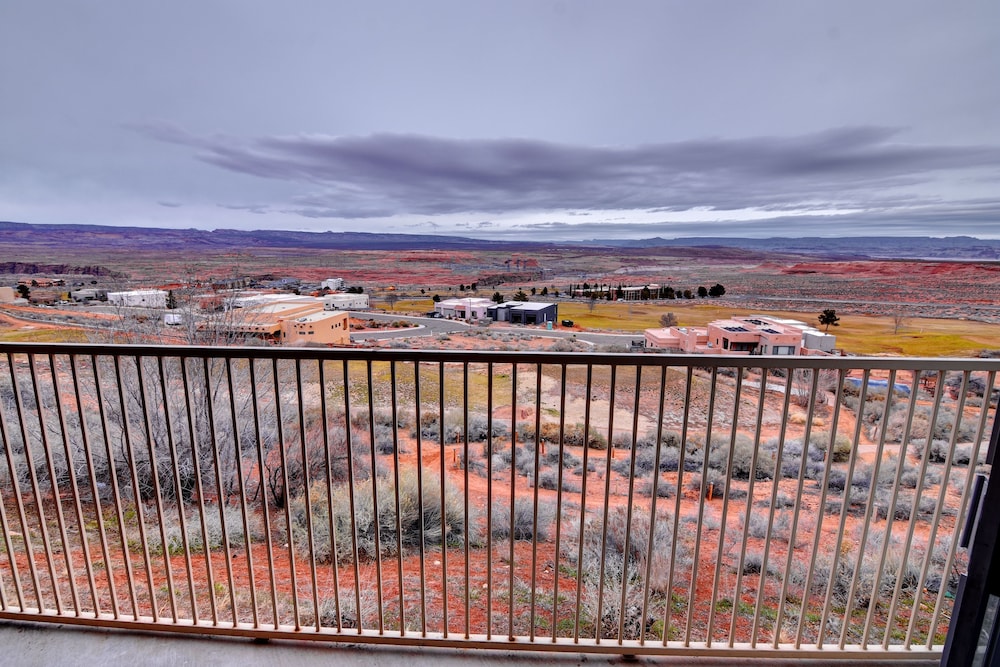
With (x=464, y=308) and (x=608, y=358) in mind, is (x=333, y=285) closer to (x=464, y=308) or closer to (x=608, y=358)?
(x=464, y=308)

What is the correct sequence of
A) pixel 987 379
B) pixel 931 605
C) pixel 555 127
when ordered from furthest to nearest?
pixel 555 127
pixel 931 605
pixel 987 379

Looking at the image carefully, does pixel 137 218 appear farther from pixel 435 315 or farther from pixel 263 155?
pixel 435 315

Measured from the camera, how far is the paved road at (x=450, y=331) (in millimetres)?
2564

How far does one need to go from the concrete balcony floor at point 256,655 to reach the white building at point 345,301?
1.85 metres

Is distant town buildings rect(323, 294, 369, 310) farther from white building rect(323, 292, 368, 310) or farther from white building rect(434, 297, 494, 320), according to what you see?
white building rect(434, 297, 494, 320)

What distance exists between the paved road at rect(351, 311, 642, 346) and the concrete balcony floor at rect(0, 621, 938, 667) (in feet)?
4.48

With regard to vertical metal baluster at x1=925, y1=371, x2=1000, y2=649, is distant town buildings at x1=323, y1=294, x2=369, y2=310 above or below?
above

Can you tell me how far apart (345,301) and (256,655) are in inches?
77.4

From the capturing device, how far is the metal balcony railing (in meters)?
1.56

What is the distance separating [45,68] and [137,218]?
968 millimetres

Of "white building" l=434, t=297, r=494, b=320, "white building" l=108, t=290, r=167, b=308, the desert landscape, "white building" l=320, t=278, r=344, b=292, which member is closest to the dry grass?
the desert landscape

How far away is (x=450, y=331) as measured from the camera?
2.79m

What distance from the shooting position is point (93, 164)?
3.35 m

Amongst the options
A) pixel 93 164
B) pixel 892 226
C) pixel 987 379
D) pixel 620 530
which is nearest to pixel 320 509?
pixel 620 530
